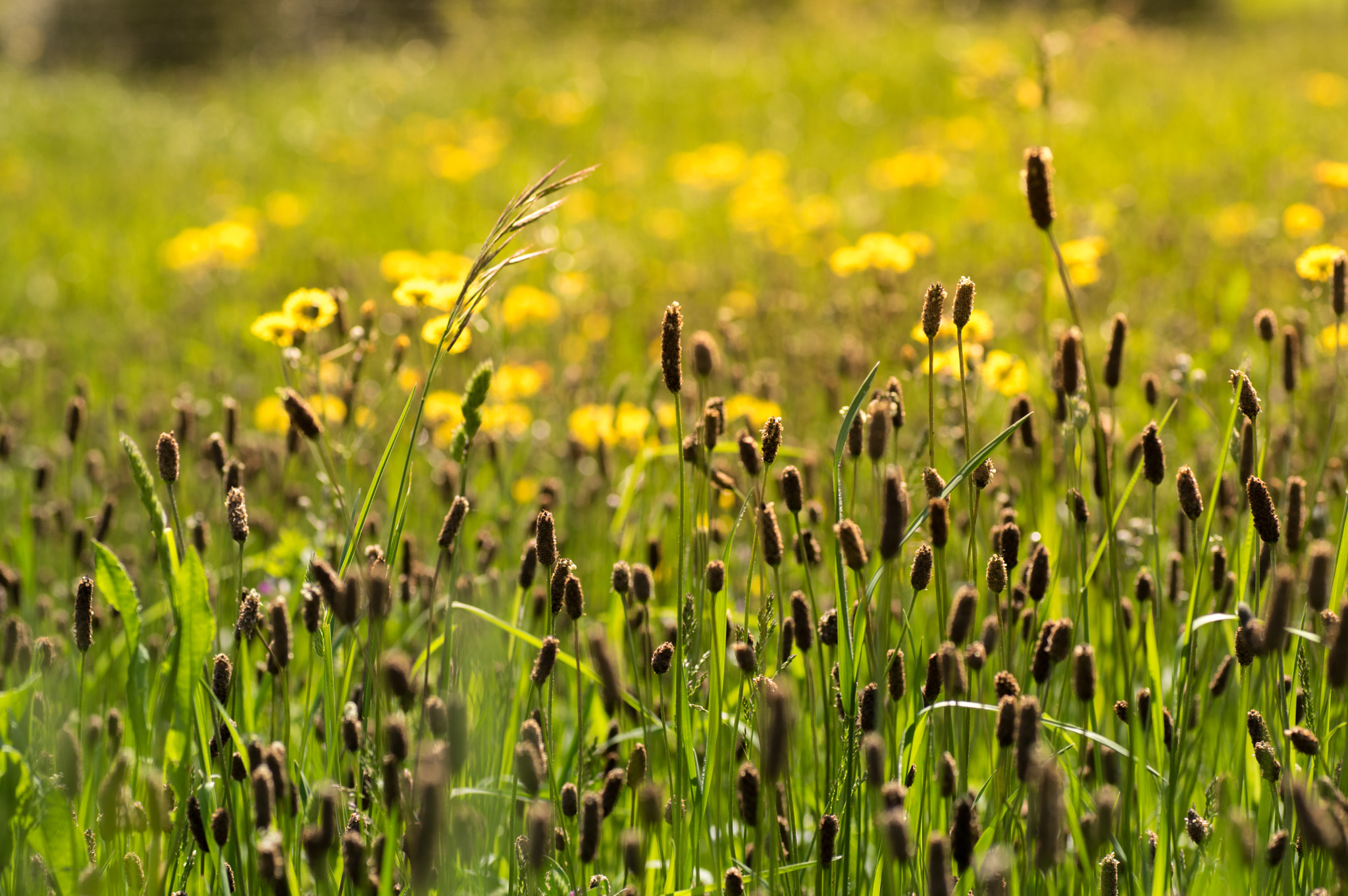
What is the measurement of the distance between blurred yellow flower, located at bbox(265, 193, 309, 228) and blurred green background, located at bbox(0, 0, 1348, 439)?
0.11ft

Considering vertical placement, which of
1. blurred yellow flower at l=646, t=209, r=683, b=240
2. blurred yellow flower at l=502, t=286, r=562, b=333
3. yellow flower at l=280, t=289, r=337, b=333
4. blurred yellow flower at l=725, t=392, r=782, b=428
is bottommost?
blurred yellow flower at l=725, t=392, r=782, b=428

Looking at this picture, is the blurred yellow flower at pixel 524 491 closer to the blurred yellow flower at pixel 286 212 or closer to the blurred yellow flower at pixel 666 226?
the blurred yellow flower at pixel 666 226

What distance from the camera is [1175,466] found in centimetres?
265

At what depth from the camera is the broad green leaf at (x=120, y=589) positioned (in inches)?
59.2

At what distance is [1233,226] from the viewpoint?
4484 mm

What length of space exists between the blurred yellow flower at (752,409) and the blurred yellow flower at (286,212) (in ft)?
14.0

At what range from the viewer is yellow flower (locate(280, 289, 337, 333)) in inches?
76.1

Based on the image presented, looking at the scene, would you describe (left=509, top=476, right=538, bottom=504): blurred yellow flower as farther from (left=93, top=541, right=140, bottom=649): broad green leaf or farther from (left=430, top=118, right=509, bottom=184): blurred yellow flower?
(left=430, top=118, right=509, bottom=184): blurred yellow flower

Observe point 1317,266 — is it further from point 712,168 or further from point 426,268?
point 712,168

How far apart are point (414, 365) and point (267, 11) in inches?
563

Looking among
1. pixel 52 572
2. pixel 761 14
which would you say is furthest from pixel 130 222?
pixel 761 14

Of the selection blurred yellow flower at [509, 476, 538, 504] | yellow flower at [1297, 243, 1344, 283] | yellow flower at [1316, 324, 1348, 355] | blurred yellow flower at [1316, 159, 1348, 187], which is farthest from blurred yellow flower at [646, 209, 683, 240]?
yellow flower at [1297, 243, 1344, 283]

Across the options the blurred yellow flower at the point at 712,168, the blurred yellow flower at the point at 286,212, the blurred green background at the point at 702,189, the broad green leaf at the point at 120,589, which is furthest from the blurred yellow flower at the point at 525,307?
the blurred yellow flower at the point at 286,212

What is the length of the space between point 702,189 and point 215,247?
3.50 m
